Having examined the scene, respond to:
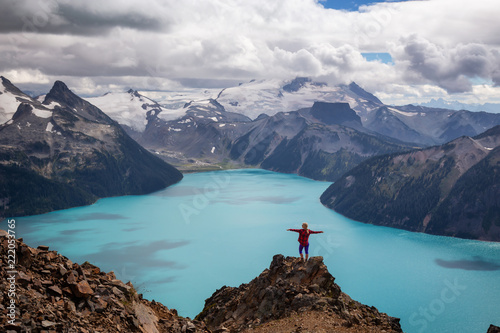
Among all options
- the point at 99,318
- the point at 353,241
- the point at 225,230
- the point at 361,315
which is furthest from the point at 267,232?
the point at 99,318

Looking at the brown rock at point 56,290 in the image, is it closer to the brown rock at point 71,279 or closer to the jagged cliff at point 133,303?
the jagged cliff at point 133,303

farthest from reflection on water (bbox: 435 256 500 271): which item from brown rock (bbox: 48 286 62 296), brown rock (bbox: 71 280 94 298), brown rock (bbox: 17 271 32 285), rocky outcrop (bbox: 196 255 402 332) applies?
brown rock (bbox: 17 271 32 285)

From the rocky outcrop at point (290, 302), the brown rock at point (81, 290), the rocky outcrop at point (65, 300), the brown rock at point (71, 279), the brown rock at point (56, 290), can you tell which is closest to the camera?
the rocky outcrop at point (65, 300)

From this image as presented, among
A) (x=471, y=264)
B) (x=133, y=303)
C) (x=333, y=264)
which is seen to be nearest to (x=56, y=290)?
(x=133, y=303)

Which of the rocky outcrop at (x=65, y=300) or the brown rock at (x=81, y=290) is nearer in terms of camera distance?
the rocky outcrop at (x=65, y=300)

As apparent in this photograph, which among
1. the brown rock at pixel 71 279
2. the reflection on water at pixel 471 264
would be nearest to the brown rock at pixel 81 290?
the brown rock at pixel 71 279

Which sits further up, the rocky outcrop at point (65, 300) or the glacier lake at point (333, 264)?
the rocky outcrop at point (65, 300)

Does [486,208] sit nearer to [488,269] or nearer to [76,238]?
[488,269]
